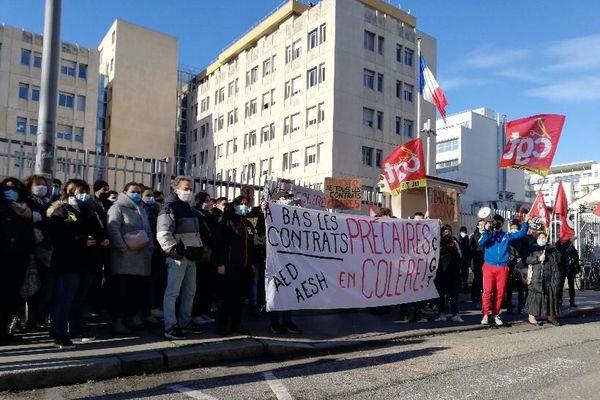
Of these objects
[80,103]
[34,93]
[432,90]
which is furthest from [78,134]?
[432,90]

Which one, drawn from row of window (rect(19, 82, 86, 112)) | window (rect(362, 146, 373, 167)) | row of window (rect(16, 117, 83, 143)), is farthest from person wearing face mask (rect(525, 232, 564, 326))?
row of window (rect(19, 82, 86, 112))

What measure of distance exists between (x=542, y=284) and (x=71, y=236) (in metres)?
8.22

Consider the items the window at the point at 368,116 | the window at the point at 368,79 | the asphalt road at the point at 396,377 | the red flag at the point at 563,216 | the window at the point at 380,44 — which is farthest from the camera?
the window at the point at 380,44

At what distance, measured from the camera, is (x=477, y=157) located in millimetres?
69312

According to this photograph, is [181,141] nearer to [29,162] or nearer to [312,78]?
[312,78]

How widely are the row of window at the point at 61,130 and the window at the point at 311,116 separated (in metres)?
27.0

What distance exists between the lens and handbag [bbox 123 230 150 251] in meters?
6.93

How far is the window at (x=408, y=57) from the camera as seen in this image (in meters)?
50.8

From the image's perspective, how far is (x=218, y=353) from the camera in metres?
6.46

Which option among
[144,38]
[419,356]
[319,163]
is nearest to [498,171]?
[319,163]

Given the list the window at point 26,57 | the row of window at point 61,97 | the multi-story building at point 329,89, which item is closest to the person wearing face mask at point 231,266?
the multi-story building at point 329,89

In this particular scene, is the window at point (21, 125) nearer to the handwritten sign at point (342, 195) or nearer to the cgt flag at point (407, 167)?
the handwritten sign at point (342, 195)

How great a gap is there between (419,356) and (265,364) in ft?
6.50

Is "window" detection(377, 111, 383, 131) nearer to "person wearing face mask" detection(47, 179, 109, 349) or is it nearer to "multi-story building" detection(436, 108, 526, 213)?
"multi-story building" detection(436, 108, 526, 213)
